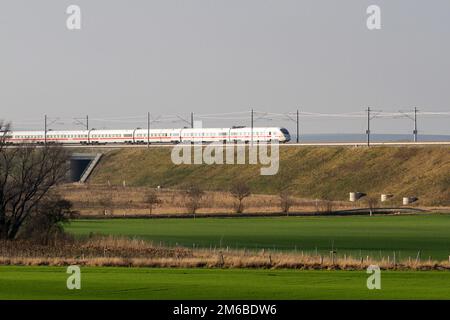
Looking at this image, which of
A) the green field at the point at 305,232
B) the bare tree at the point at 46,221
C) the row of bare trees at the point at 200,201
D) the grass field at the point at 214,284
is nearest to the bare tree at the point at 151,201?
the row of bare trees at the point at 200,201

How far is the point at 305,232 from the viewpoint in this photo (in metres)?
80.7

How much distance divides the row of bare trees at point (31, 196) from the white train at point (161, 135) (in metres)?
81.4

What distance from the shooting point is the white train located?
169m

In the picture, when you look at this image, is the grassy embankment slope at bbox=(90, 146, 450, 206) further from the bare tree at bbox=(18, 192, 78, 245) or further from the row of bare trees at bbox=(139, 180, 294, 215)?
the bare tree at bbox=(18, 192, 78, 245)

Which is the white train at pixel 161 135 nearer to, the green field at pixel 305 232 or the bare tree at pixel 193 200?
the bare tree at pixel 193 200

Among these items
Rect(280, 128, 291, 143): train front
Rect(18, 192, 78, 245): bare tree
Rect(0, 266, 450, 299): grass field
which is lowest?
Rect(0, 266, 450, 299): grass field

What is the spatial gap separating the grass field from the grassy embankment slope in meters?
76.4

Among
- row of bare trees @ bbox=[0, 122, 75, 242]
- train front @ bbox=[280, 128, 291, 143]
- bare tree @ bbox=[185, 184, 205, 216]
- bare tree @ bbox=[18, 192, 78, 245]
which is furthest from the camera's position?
train front @ bbox=[280, 128, 291, 143]

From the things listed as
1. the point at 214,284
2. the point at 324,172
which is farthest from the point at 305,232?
the point at 324,172

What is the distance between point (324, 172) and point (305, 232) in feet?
225

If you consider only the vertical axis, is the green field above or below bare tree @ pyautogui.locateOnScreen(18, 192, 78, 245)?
below

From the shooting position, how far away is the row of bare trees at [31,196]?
70.4 m

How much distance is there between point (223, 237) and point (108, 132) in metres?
122

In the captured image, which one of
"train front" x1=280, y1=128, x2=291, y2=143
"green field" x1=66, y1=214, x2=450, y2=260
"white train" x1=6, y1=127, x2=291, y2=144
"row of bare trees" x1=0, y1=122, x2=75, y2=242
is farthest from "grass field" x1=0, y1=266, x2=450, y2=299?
"train front" x1=280, y1=128, x2=291, y2=143
